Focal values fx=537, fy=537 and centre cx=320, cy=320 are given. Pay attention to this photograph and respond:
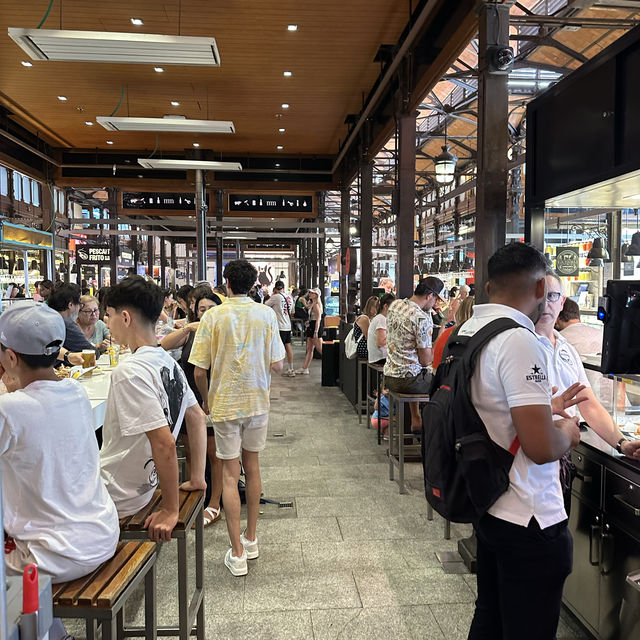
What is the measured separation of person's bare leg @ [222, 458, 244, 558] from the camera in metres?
3.12

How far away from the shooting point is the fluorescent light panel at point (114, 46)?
154 inches

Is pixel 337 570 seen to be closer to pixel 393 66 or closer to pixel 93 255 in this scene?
pixel 393 66

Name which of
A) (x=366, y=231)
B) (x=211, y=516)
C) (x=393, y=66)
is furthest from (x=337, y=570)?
(x=366, y=231)

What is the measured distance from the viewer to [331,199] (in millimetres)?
21766

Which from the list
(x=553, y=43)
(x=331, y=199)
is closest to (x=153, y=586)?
(x=553, y=43)

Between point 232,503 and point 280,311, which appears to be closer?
point 232,503

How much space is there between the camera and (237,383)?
3133 millimetres

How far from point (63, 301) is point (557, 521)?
388 cm

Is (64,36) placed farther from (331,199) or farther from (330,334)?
(331,199)

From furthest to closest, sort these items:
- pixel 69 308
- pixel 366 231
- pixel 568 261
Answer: pixel 366 231 → pixel 69 308 → pixel 568 261

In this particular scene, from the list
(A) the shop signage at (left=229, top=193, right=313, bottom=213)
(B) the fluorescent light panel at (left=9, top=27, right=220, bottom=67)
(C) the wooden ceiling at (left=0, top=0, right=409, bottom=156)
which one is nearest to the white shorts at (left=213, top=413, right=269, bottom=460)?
(B) the fluorescent light panel at (left=9, top=27, right=220, bottom=67)

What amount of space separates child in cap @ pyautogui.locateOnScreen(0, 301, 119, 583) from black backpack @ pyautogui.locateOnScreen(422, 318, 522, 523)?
111 centimetres

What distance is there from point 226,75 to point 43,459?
6.03 m

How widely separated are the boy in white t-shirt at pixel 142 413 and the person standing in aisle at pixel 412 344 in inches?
105
